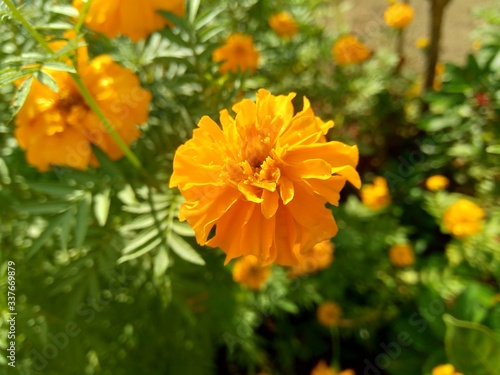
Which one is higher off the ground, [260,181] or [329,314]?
[260,181]

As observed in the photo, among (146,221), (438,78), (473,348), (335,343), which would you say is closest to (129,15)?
(146,221)

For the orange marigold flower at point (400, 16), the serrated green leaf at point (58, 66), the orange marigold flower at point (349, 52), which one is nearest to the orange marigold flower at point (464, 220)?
the orange marigold flower at point (349, 52)

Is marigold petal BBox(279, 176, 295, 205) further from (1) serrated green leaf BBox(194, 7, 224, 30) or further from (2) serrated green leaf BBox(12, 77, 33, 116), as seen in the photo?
(1) serrated green leaf BBox(194, 7, 224, 30)

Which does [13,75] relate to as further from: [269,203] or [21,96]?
[269,203]

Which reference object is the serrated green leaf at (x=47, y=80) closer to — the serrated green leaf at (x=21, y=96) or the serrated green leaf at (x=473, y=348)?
the serrated green leaf at (x=21, y=96)

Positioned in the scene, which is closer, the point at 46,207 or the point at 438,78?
the point at 46,207

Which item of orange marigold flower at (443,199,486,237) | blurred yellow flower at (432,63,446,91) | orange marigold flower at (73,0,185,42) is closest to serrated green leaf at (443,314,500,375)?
orange marigold flower at (443,199,486,237)

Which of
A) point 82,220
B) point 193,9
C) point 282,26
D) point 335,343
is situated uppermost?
point 193,9

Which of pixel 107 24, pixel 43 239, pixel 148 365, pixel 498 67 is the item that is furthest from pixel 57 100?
pixel 498 67
